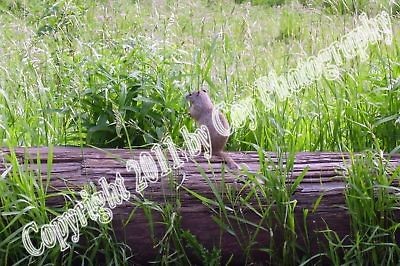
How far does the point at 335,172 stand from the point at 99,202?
98 cm

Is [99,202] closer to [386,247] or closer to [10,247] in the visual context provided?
[10,247]

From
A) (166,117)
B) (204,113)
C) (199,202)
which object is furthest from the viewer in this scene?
(166,117)

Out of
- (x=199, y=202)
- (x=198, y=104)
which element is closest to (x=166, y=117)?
(x=198, y=104)

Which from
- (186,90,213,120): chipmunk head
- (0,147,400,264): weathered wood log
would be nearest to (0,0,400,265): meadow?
(0,147,400,264): weathered wood log

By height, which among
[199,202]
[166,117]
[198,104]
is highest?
[198,104]

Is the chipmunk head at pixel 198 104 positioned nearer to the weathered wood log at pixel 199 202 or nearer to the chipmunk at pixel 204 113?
the chipmunk at pixel 204 113

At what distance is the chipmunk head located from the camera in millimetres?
3463

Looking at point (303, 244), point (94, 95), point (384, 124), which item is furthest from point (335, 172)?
point (94, 95)

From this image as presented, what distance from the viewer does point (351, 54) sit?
407 cm

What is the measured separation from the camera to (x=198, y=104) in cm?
347

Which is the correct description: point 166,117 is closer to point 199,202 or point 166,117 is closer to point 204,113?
point 204,113

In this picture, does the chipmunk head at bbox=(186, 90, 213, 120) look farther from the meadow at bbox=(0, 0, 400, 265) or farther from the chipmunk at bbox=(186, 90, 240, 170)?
the meadow at bbox=(0, 0, 400, 265)

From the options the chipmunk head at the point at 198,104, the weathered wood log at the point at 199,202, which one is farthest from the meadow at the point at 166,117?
the chipmunk head at the point at 198,104

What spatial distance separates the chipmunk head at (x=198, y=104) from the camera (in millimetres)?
3463
